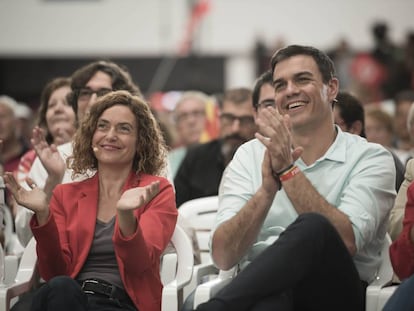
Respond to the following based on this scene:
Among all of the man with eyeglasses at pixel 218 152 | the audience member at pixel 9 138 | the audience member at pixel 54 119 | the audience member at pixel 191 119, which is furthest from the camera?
the audience member at pixel 191 119

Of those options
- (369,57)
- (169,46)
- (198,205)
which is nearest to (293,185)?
(198,205)

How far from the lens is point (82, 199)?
147 inches

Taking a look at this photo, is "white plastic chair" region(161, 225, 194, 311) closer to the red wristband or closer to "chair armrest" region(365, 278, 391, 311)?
the red wristband

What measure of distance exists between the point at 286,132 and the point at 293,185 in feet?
0.65

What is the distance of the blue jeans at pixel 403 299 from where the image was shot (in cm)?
285

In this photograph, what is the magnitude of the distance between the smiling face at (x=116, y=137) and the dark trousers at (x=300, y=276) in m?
0.97

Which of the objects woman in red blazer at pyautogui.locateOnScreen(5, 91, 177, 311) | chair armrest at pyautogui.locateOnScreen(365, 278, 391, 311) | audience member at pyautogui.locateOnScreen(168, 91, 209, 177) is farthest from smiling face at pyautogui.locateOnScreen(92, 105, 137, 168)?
audience member at pyautogui.locateOnScreen(168, 91, 209, 177)

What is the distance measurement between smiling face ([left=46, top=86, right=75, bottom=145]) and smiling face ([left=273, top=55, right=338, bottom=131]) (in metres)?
1.57

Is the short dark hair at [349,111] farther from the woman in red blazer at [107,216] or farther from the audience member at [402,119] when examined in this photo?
the audience member at [402,119]

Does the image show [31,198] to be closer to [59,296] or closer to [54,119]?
[59,296]

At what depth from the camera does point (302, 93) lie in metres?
3.57

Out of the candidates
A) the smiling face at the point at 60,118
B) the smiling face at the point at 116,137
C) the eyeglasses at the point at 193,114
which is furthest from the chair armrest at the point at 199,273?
the eyeglasses at the point at 193,114

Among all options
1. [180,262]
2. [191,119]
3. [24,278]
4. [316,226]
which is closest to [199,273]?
[180,262]

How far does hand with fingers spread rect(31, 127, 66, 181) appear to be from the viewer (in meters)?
4.07
